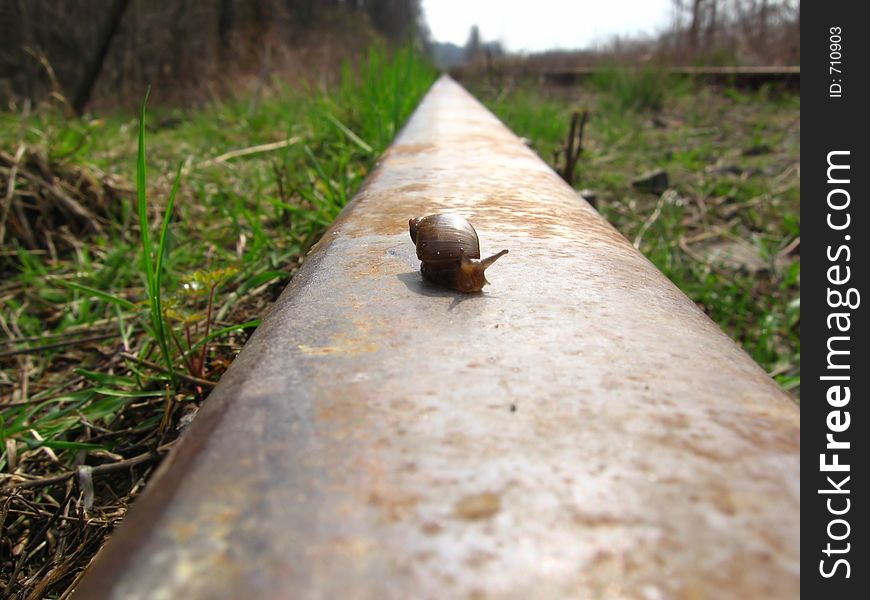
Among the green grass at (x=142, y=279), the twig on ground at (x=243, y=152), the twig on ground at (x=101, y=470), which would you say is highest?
the twig on ground at (x=243, y=152)

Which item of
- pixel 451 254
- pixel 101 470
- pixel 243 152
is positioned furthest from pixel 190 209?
pixel 451 254

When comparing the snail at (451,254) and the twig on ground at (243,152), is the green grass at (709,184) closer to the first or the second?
the twig on ground at (243,152)

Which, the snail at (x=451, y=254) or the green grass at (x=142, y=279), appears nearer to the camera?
the snail at (x=451, y=254)

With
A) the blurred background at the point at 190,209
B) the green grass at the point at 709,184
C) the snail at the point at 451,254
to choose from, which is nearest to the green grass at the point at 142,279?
the blurred background at the point at 190,209

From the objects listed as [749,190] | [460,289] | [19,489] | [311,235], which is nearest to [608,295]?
[460,289]

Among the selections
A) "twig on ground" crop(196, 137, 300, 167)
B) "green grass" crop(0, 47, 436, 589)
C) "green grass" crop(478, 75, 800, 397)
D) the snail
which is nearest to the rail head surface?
the snail

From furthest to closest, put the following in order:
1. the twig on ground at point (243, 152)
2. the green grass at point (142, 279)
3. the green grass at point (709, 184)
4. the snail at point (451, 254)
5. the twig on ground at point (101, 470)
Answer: the twig on ground at point (243, 152) < the green grass at point (709, 184) < the green grass at point (142, 279) < the twig on ground at point (101, 470) < the snail at point (451, 254)

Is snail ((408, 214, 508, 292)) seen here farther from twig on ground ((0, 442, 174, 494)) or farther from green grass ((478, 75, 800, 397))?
green grass ((478, 75, 800, 397))
